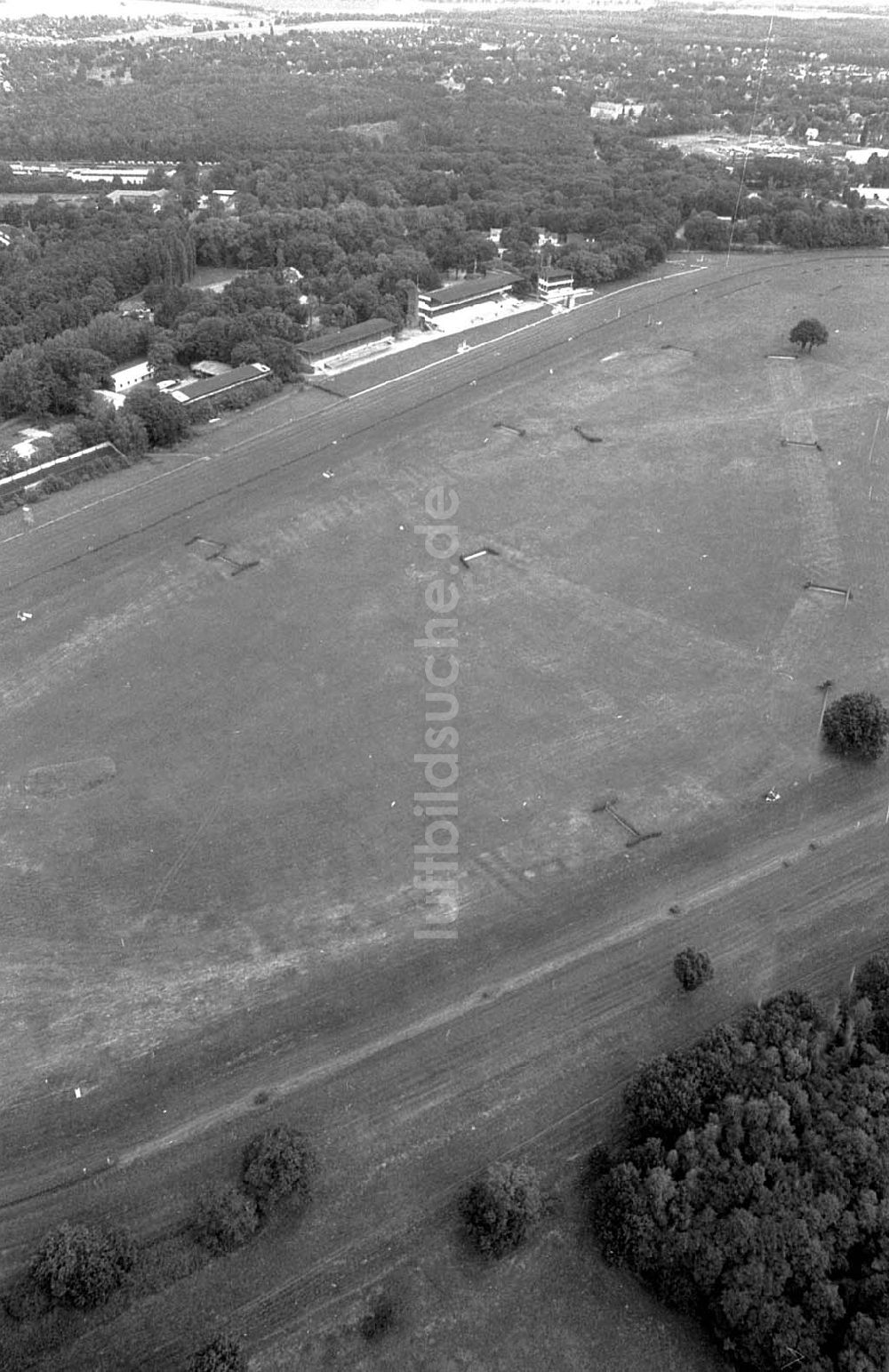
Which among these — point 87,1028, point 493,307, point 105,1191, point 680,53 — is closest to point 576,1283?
point 105,1191

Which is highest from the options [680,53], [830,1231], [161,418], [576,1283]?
[680,53]

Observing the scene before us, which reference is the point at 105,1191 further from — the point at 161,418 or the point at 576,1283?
the point at 161,418

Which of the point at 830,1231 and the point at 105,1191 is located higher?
the point at 830,1231

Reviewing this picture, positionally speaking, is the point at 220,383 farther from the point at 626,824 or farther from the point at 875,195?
the point at 875,195

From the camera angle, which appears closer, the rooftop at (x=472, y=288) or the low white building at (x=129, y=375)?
the low white building at (x=129, y=375)

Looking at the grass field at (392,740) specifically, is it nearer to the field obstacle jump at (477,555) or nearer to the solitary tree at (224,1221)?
the field obstacle jump at (477,555)

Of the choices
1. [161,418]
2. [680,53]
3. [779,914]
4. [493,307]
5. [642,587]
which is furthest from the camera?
[680,53]

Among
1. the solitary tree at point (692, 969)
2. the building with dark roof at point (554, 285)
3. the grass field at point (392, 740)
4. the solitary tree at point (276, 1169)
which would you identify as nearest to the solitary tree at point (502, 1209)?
the grass field at point (392, 740)

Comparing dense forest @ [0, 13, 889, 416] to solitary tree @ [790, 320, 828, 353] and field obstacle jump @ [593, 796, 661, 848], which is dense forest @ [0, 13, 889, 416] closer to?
solitary tree @ [790, 320, 828, 353]
